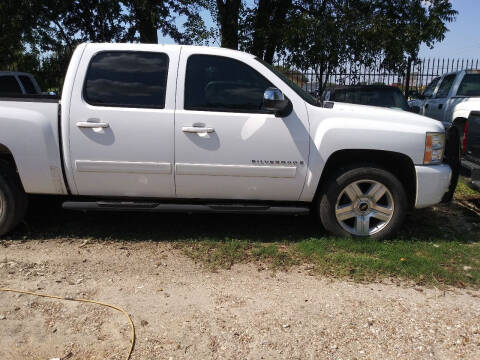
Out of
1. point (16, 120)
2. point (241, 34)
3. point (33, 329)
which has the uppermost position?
point (241, 34)

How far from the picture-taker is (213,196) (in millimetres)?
4480

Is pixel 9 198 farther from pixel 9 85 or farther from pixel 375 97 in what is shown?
pixel 375 97

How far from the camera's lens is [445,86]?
985 cm

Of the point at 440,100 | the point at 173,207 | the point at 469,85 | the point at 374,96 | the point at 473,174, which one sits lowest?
the point at 173,207

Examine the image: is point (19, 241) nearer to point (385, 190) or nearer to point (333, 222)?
point (333, 222)

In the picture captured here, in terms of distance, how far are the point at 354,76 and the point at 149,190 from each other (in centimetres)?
1010

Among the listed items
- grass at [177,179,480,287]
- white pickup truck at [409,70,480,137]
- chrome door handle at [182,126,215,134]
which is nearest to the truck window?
chrome door handle at [182,126,215,134]

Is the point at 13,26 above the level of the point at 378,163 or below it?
above

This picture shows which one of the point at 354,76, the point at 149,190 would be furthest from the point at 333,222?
the point at 354,76

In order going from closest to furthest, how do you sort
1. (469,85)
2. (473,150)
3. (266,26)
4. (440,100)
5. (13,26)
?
(473,150), (469,85), (440,100), (13,26), (266,26)

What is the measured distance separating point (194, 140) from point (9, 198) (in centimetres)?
200

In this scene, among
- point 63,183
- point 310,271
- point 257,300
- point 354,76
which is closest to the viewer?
point 257,300

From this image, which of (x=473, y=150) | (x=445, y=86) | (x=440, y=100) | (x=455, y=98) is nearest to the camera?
(x=473, y=150)

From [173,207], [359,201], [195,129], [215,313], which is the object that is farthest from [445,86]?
[215,313]
